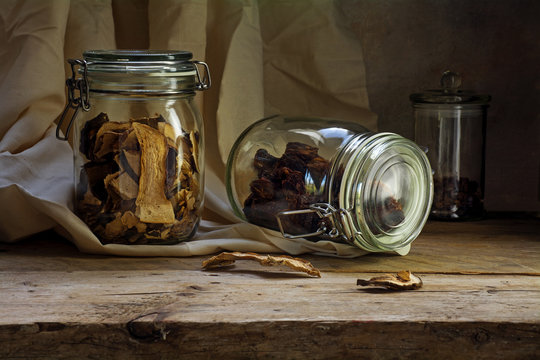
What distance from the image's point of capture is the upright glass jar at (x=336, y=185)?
93cm

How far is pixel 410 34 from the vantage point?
50.4 inches

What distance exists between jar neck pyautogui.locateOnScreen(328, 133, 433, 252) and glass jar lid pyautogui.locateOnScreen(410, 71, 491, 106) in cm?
21

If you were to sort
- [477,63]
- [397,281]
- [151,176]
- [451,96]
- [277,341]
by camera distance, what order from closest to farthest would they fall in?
1. [277,341]
2. [397,281]
3. [151,176]
4. [451,96]
5. [477,63]

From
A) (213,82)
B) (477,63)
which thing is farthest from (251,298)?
(477,63)

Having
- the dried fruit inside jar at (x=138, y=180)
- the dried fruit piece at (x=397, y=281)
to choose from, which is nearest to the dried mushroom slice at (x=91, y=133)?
the dried fruit inside jar at (x=138, y=180)

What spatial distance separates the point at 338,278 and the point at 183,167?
0.82 feet

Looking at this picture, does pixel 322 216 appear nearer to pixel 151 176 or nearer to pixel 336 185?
pixel 336 185

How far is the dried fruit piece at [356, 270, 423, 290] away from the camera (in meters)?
0.85

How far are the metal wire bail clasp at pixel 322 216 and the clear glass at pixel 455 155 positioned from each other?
0.97ft

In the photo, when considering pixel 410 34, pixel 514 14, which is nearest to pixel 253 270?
pixel 410 34

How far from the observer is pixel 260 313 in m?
0.76

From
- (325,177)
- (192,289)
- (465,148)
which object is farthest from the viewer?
(465,148)

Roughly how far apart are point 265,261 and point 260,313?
18cm

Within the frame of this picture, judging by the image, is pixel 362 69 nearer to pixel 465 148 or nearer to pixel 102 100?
pixel 465 148
